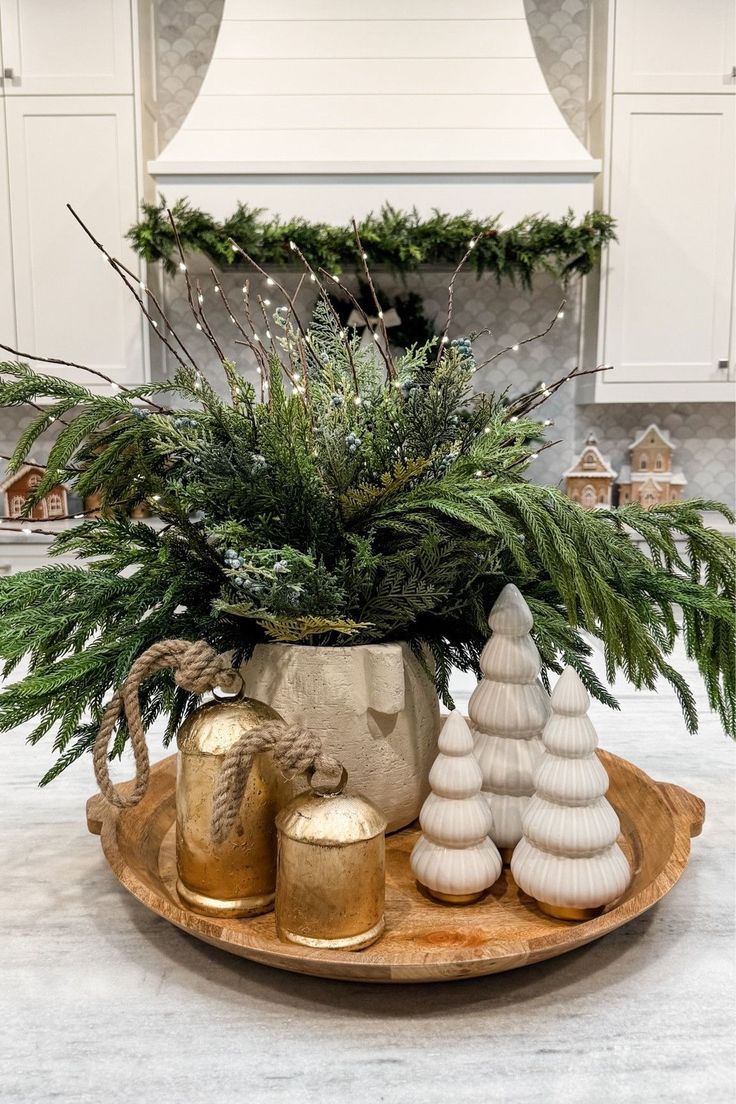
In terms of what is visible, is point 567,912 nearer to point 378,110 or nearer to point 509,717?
point 509,717

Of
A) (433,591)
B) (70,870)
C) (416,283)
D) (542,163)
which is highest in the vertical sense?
(542,163)

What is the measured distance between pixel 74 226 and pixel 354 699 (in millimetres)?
2745

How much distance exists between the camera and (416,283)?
3158mm

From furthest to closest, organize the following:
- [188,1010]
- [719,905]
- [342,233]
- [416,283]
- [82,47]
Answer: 1. [416,283]
2. [82,47]
3. [342,233]
4. [719,905]
5. [188,1010]

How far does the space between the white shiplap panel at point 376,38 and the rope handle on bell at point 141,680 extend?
9.34 feet

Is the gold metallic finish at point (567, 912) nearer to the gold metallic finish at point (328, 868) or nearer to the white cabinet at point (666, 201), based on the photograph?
the gold metallic finish at point (328, 868)

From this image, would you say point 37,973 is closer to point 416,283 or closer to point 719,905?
point 719,905

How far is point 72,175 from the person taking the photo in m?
2.84

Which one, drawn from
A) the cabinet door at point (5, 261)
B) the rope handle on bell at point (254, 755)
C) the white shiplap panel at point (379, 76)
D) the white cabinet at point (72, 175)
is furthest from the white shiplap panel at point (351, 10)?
the rope handle on bell at point (254, 755)

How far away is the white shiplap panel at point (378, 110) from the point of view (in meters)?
2.75

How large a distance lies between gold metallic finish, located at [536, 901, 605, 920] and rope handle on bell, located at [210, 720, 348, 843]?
0.17 m

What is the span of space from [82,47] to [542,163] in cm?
159

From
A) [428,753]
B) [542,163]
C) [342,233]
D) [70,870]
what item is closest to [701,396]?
A: [542,163]

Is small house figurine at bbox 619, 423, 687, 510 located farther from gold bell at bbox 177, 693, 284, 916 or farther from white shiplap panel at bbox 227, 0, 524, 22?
gold bell at bbox 177, 693, 284, 916
